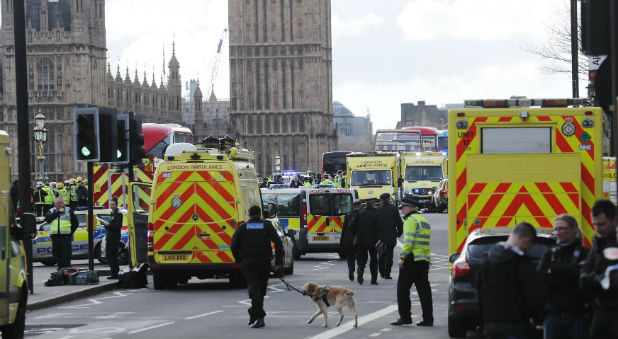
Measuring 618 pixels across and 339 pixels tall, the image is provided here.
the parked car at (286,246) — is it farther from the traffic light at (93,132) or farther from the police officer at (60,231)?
the police officer at (60,231)

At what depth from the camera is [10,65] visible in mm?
90812

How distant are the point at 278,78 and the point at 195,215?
329 feet

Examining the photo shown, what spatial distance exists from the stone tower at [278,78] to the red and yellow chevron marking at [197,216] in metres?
99.2

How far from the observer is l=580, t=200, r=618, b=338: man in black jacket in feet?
29.1

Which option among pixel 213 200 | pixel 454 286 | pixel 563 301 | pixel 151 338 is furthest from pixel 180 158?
pixel 563 301

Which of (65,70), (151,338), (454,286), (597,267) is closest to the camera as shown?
(597,267)

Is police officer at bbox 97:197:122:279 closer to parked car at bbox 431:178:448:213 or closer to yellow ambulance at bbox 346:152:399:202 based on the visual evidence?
yellow ambulance at bbox 346:152:399:202

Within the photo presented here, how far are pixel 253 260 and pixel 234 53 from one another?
106 metres

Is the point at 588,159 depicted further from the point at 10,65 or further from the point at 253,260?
the point at 10,65

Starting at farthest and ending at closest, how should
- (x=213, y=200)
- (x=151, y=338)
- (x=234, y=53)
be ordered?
(x=234, y=53) → (x=213, y=200) → (x=151, y=338)

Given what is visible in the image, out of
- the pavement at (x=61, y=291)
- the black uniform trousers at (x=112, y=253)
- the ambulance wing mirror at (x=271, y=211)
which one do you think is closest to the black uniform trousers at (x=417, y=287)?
the pavement at (x=61, y=291)

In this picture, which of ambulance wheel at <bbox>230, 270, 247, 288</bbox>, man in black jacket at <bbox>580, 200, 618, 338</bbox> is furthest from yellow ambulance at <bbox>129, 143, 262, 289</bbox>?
man in black jacket at <bbox>580, 200, 618, 338</bbox>

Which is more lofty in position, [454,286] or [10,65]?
[10,65]

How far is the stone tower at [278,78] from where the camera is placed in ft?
395
